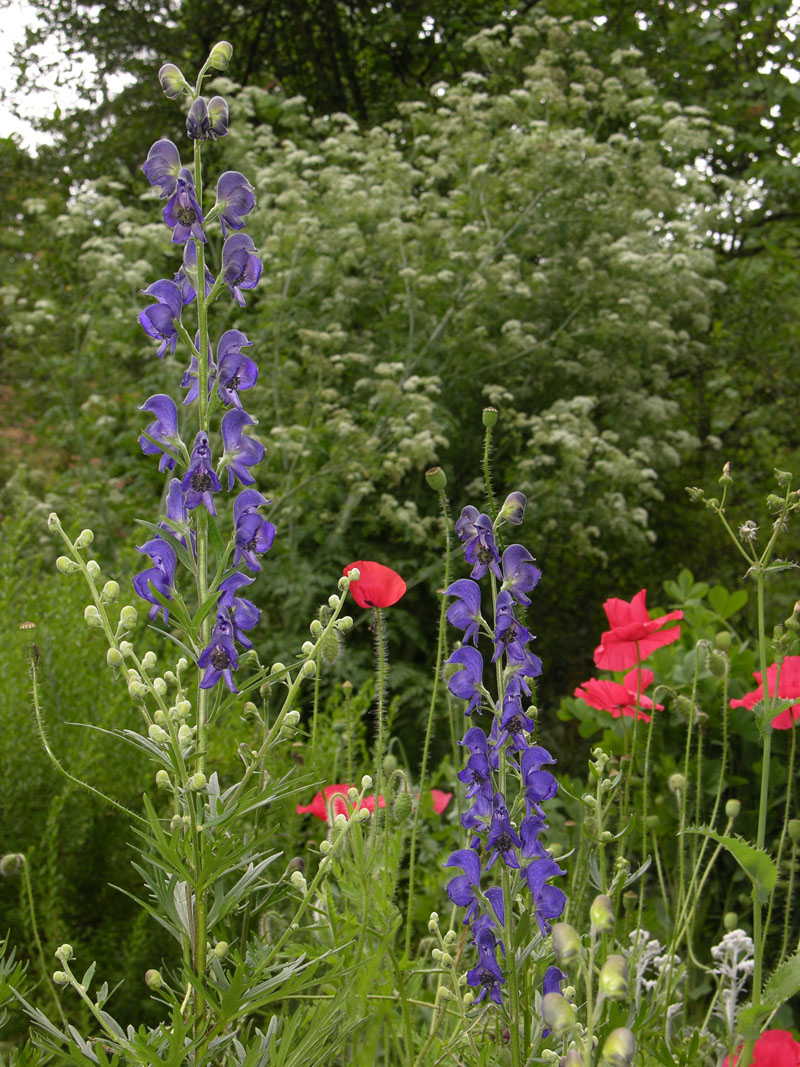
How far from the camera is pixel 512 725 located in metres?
1.04

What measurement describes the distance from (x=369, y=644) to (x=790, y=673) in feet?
9.72

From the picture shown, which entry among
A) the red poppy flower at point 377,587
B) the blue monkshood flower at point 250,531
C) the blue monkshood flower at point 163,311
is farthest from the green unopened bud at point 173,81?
the red poppy flower at point 377,587

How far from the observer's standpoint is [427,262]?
5.34 m

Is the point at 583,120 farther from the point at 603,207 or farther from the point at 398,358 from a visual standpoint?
the point at 398,358

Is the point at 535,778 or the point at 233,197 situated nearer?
the point at 535,778

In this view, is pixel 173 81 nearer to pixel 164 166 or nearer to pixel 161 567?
pixel 164 166

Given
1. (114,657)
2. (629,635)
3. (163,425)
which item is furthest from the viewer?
(629,635)

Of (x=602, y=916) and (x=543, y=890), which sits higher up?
(x=602, y=916)

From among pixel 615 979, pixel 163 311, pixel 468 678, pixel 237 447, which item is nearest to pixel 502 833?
pixel 468 678

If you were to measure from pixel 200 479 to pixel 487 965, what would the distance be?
0.59 meters

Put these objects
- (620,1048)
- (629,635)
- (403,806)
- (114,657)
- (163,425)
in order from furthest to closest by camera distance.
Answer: (629,635), (403,806), (163,425), (114,657), (620,1048)

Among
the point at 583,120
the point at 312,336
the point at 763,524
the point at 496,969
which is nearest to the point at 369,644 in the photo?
the point at 312,336

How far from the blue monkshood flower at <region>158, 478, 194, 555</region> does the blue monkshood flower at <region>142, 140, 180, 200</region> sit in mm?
352

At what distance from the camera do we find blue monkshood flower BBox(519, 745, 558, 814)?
3.44ft
